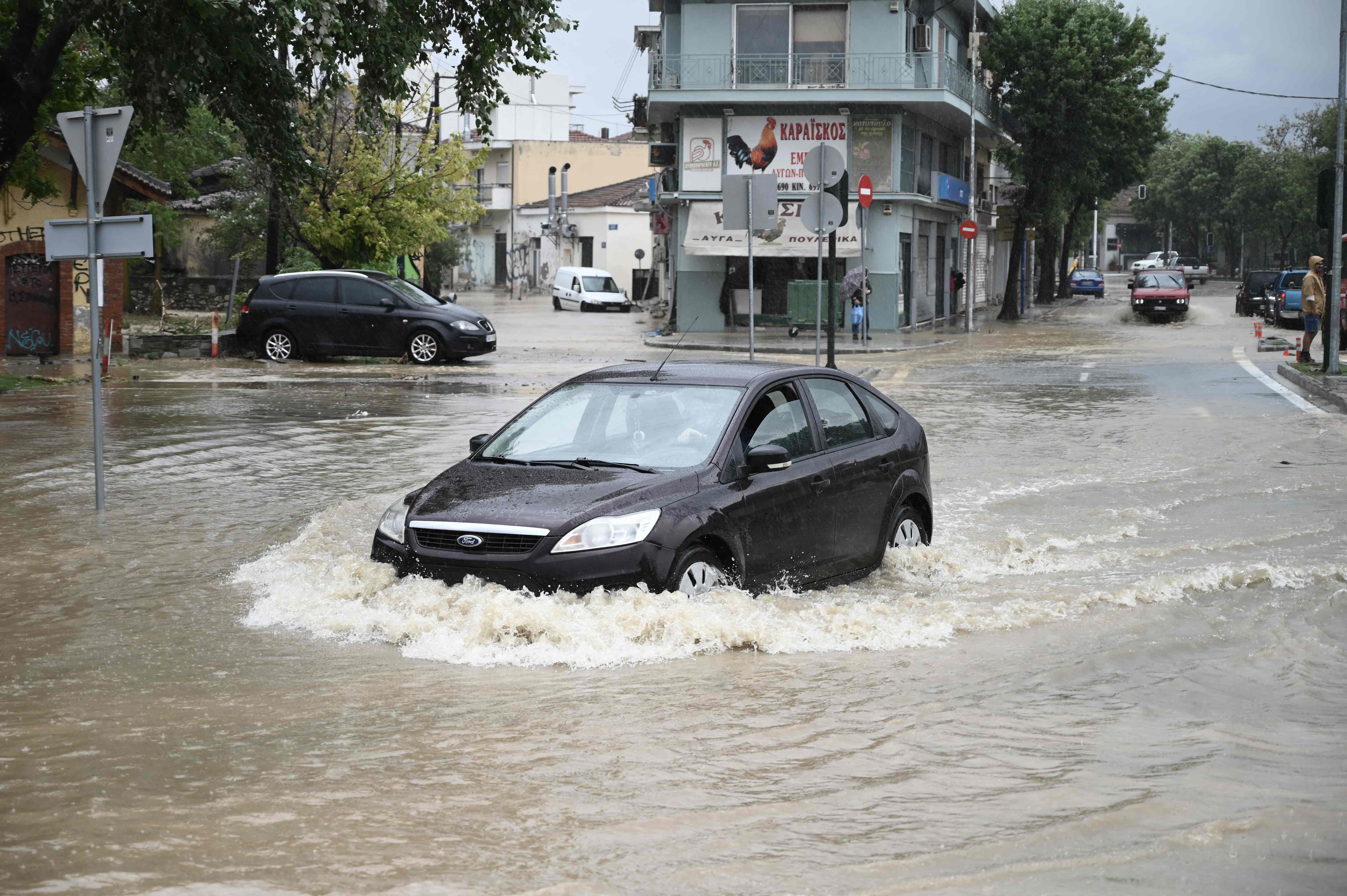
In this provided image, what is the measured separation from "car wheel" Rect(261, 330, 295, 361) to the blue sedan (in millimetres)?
56236

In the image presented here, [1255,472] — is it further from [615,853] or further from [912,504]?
[615,853]

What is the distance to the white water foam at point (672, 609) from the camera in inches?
261

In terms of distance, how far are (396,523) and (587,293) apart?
5314 centimetres

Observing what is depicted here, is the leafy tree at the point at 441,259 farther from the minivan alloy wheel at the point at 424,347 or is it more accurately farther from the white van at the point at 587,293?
the minivan alloy wheel at the point at 424,347

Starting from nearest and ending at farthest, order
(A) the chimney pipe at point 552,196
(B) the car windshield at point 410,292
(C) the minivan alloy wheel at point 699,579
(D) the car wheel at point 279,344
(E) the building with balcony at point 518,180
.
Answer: (C) the minivan alloy wheel at point 699,579
(B) the car windshield at point 410,292
(D) the car wheel at point 279,344
(A) the chimney pipe at point 552,196
(E) the building with balcony at point 518,180

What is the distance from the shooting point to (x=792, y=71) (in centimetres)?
3984

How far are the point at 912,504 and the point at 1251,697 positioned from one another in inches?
120

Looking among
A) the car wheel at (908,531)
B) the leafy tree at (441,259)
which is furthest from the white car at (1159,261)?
the car wheel at (908,531)

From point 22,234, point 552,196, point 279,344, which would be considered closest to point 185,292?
point 22,234

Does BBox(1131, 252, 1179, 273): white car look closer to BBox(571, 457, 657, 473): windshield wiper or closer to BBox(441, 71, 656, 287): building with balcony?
BBox(441, 71, 656, 287): building with balcony

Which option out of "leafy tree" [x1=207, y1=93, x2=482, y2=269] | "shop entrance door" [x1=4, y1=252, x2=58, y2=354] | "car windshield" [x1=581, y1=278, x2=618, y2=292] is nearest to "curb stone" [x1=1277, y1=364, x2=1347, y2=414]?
"leafy tree" [x1=207, y1=93, x2=482, y2=269]

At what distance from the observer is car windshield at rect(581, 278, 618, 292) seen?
60531 mm

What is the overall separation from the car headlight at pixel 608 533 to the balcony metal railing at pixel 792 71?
3406 cm

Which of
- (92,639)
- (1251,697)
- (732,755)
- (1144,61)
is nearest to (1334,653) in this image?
(1251,697)
